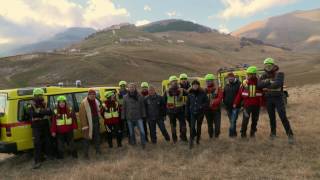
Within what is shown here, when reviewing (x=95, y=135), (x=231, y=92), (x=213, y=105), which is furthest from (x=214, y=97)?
(x=95, y=135)

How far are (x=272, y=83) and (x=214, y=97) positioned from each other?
1.85 meters

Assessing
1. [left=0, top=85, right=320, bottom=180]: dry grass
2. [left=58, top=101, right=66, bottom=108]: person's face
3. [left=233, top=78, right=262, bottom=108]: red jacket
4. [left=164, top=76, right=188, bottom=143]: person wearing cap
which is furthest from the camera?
[left=164, top=76, right=188, bottom=143]: person wearing cap

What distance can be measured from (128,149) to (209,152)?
2439 millimetres

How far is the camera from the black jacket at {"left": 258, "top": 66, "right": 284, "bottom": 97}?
945 cm

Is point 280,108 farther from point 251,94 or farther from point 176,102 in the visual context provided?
point 176,102

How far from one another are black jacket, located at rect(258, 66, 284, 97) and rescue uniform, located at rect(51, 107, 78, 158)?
4597 millimetres

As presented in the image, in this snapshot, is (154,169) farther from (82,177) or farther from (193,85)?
(193,85)

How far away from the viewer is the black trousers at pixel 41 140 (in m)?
10.0

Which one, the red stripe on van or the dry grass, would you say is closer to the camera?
the dry grass

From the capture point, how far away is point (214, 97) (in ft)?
35.8

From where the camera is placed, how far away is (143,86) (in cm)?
1213

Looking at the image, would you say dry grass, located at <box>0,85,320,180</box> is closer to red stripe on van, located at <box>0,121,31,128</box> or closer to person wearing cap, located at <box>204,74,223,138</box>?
person wearing cap, located at <box>204,74,223,138</box>

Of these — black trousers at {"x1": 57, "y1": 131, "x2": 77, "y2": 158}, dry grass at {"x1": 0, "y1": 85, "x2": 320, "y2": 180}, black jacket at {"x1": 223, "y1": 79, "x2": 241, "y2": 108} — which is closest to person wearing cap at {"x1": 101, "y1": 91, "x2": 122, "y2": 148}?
dry grass at {"x1": 0, "y1": 85, "x2": 320, "y2": 180}

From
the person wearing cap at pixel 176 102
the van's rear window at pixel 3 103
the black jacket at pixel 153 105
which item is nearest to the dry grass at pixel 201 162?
the person wearing cap at pixel 176 102
